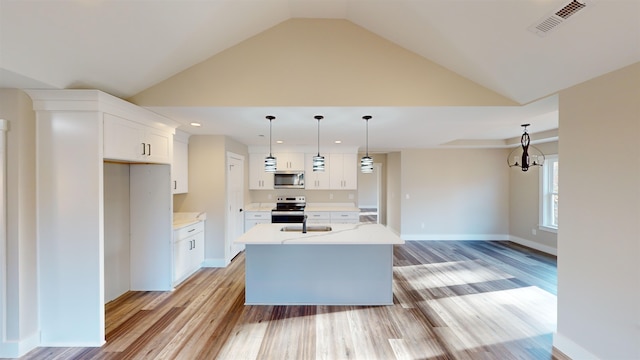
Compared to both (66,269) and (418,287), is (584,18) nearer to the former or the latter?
(418,287)

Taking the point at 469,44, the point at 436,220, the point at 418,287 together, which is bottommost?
the point at 418,287

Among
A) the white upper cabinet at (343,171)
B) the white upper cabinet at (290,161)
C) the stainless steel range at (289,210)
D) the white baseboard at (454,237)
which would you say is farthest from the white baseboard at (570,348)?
the white upper cabinet at (290,161)

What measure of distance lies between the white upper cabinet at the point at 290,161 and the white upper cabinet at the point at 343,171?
2.34 ft

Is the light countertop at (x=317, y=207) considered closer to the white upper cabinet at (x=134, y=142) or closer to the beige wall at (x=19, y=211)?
the white upper cabinet at (x=134, y=142)

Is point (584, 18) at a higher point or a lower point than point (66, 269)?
higher

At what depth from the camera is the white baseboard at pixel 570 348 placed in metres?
2.11

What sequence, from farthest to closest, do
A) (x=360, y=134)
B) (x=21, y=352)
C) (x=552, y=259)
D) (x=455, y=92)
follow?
1. (x=552, y=259)
2. (x=360, y=134)
3. (x=455, y=92)
4. (x=21, y=352)

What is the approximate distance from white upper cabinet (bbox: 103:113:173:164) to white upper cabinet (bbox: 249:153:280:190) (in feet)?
8.55

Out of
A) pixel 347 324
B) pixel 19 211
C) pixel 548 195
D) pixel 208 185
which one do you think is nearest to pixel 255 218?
pixel 208 185

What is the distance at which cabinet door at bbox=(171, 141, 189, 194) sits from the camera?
4086mm

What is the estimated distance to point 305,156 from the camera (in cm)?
611

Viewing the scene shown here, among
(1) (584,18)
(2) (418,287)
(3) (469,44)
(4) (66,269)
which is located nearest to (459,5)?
(3) (469,44)

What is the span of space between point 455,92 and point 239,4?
7.48ft

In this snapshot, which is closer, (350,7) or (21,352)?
(21,352)
